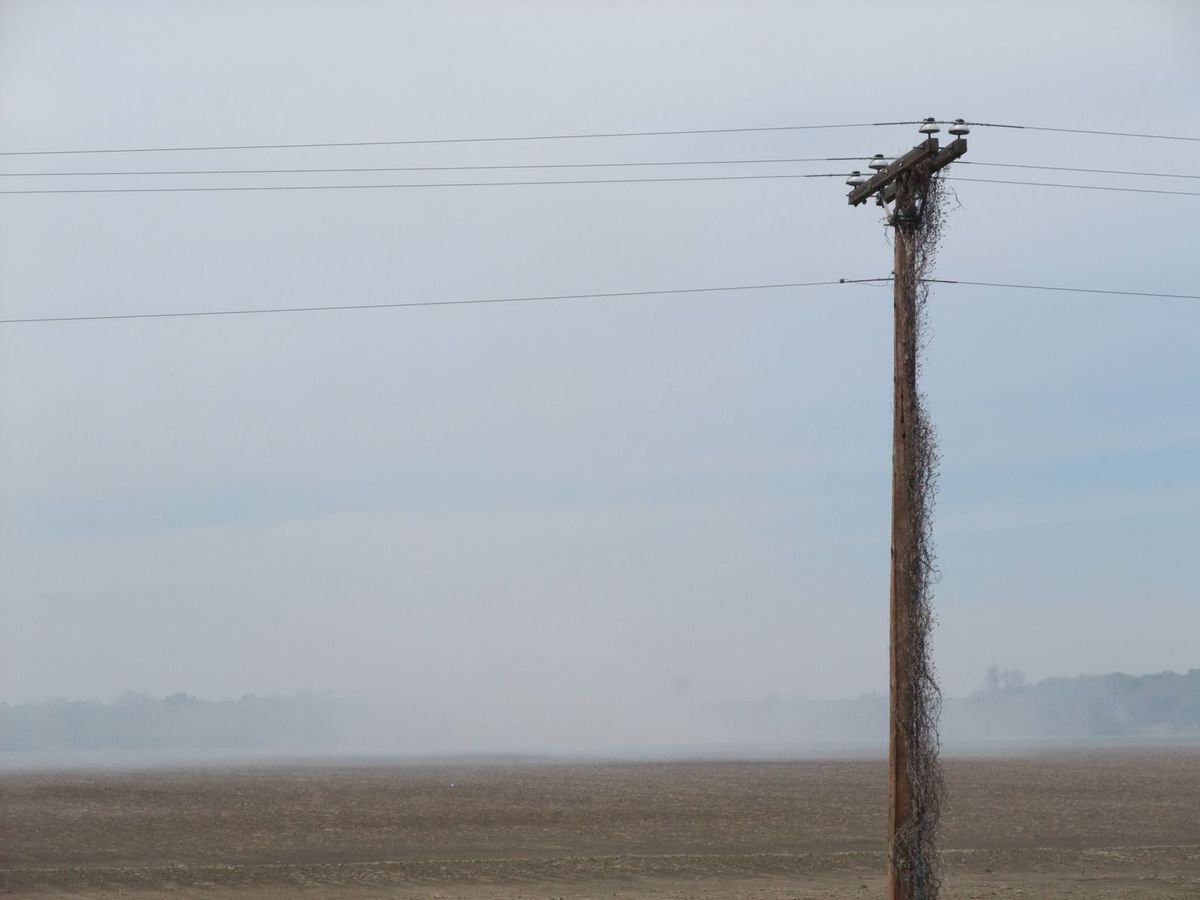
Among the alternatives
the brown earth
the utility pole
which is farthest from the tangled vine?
the brown earth

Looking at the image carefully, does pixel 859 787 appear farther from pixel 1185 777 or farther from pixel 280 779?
pixel 280 779

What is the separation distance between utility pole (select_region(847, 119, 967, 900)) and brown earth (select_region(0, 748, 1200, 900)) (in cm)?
848

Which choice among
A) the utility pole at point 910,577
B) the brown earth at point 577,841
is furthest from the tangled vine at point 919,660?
the brown earth at point 577,841

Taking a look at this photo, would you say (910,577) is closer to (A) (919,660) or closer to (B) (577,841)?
(A) (919,660)

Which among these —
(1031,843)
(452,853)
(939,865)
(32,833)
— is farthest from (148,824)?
(939,865)

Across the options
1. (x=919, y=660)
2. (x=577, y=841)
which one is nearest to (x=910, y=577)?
(x=919, y=660)

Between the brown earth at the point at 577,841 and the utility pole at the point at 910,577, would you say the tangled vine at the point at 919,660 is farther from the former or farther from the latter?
the brown earth at the point at 577,841

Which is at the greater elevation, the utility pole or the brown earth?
the utility pole

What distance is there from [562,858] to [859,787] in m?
30.7

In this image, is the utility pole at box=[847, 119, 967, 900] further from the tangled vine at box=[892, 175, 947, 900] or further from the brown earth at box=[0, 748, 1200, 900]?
the brown earth at box=[0, 748, 1200, 900]

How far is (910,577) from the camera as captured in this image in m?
17.3

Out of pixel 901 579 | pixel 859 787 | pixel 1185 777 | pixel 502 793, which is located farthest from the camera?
pixel 1185 777

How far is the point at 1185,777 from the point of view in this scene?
70438mm

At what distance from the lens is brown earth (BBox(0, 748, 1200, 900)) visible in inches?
1077
